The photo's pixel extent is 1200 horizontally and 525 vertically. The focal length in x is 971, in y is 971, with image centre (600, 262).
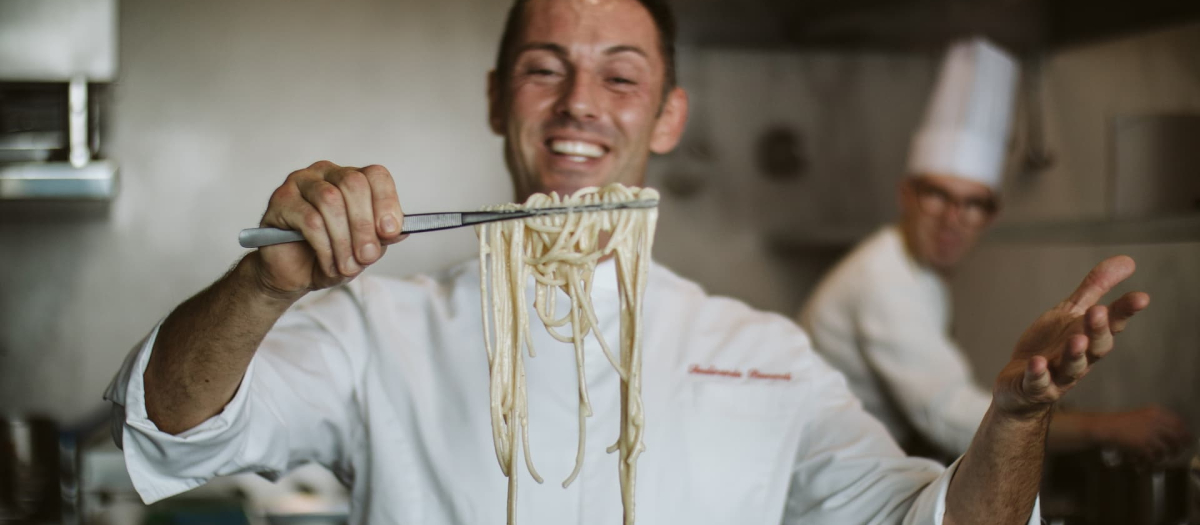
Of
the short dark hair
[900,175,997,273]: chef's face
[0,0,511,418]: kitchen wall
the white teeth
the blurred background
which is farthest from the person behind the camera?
[0,0,511,418]: kitchen wall

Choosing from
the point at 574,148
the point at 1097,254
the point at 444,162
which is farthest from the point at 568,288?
the point at 1097,254

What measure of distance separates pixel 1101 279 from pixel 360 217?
39.4 inches

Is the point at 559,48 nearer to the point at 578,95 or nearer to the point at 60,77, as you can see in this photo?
the point at 578,95

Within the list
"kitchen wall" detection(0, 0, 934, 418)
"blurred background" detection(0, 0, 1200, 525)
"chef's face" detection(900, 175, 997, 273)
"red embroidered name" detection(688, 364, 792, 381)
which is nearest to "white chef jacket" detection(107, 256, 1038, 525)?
"red embroidered name" detection(688, 364, 792, 381)

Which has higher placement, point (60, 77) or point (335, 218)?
point (60, 77)

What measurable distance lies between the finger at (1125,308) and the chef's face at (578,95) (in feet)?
2.91

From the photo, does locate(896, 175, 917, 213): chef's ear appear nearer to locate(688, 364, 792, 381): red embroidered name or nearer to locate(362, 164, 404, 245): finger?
locate(688, 364, 792, 381): red embroidered name

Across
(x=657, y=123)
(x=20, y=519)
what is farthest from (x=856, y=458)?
(x=20, y=519)

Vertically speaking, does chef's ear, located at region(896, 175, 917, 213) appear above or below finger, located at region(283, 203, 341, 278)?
above

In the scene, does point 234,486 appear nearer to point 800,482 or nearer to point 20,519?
point 20,519

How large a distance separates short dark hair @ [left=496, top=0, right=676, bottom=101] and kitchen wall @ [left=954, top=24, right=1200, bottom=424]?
226 centimetres

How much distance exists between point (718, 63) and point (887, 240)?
1.19 meters

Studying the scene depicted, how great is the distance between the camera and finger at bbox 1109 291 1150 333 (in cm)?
120

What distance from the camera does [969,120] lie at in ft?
11.1
